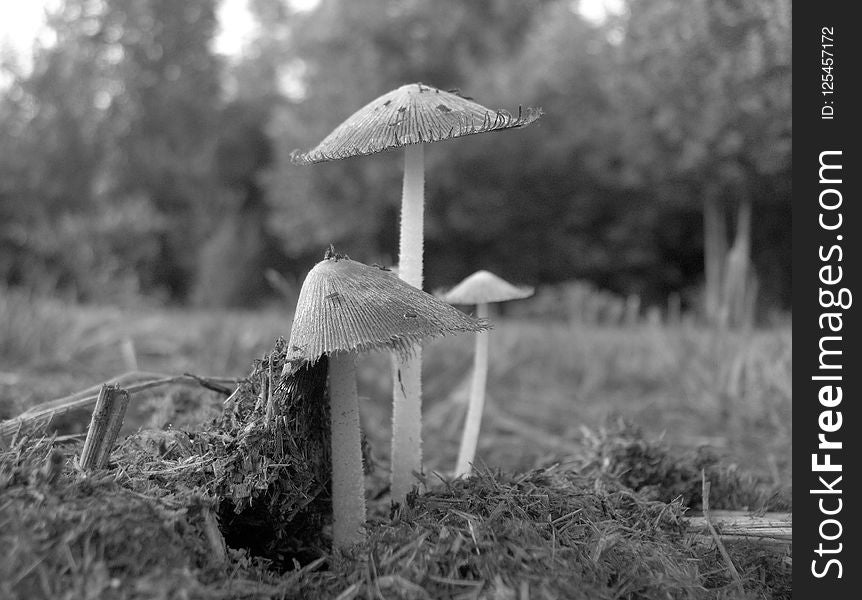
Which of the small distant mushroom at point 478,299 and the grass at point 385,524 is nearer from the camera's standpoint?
the grass at point 385,524

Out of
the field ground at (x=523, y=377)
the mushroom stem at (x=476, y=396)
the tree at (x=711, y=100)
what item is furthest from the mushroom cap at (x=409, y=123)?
the tree at (x=711, y=100)

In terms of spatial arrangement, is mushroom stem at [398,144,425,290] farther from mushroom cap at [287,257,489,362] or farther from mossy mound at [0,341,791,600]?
mossy mound at [0,341,791,600]

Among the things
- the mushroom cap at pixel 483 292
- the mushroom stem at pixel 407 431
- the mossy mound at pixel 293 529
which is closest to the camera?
the mossy mound at pixel 293 529

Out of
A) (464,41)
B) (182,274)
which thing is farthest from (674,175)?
(182,274)

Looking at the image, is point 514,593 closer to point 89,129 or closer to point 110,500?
point 110,500

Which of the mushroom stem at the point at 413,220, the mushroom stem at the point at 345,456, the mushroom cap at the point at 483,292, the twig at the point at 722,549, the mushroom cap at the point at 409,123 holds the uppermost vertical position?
the mushroom cap at the point at 409,123

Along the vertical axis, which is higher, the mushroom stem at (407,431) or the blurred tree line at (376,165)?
the blurred tree line at (376,165)

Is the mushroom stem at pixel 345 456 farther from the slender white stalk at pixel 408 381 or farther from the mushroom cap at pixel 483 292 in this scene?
the mushroom cap at pixel 483 292

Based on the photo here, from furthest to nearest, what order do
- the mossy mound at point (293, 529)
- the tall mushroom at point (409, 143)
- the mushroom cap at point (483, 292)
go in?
the mushroom cap at point (483, 292), the tall mushroom at point (409, 143), the mossy mound at point (293, 529)
